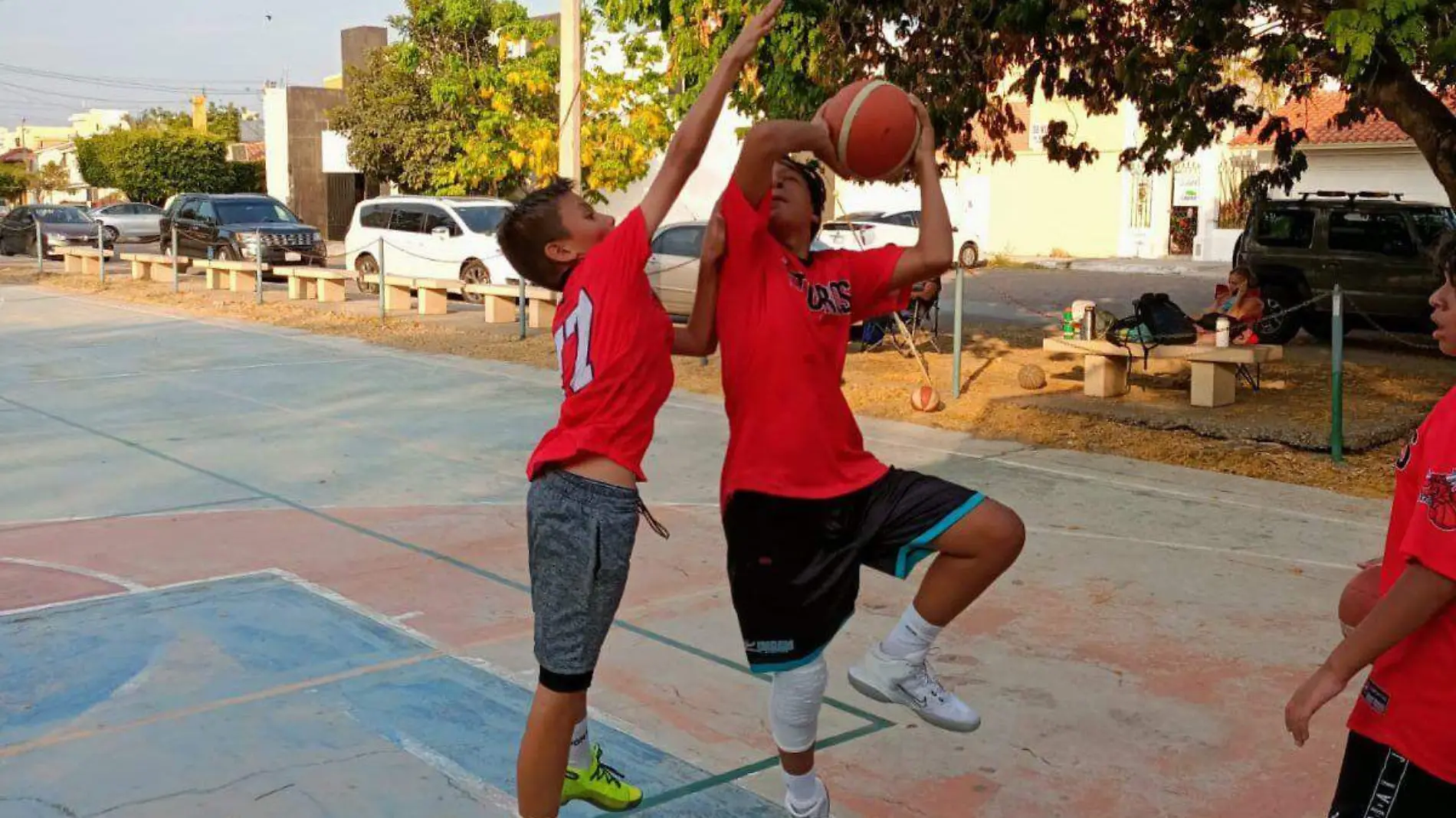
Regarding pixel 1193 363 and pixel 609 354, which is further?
→ pixel 1193 363

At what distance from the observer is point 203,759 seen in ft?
13.8

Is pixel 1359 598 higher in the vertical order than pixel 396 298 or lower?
higher

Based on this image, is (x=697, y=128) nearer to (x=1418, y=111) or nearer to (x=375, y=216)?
(x=1418, y=111)

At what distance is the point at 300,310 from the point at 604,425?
58.2 ft

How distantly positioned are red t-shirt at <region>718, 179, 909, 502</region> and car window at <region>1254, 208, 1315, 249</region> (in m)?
15.9

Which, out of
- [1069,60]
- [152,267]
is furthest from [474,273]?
[1069,60]

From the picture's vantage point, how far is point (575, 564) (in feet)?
11.2

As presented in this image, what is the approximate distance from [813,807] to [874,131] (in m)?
1.83

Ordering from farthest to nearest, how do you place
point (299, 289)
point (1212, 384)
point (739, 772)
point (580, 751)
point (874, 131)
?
point (299, 289) → point (1212, 384) → point (739, 772) → point (580, 751) → point (874, 131)

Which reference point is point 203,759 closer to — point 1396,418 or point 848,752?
point 848,752

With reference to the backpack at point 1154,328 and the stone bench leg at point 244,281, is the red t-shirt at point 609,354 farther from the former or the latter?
the stone bench leg at point 244,281

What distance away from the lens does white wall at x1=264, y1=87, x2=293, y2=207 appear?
45.6 metres

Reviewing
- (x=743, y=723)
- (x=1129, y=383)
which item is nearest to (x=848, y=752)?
(x=743, y=723)

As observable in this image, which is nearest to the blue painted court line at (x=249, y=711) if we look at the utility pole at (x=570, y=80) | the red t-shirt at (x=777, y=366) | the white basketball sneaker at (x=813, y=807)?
the white basketball sneaker at (x=813, y=807)
